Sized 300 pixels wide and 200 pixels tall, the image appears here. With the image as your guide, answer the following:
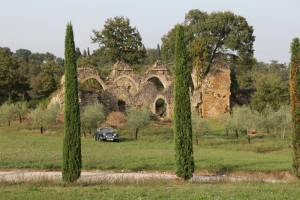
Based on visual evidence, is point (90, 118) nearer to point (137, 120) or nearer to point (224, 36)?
point (137, 120)

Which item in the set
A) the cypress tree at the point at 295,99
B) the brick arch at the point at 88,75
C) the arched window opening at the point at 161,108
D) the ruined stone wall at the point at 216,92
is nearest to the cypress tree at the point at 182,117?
the cypress tree at the point at 295,99

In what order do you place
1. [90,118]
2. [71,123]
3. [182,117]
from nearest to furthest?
[71,123] → [182,117] → [90,118]

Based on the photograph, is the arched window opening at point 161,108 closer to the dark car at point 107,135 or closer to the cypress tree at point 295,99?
the dark car at point 107,135

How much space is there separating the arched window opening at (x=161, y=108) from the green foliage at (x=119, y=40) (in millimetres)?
9981

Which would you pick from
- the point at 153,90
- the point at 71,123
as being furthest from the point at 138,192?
the point at 153,90

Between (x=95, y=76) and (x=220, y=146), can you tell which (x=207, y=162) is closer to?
(x=220, y=146)

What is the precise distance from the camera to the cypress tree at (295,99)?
1716 centimetres

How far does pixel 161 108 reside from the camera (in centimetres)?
5722

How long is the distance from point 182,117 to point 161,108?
1573 inches

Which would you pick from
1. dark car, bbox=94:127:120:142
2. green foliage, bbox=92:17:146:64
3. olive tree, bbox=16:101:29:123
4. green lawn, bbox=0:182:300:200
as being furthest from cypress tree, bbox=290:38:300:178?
green foliage, bbox=92:17:146:64

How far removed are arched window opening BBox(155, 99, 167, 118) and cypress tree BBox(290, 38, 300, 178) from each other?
36.6 meters

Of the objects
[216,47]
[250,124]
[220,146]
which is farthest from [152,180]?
[216,47]

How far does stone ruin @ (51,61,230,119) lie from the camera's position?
52.9 metres

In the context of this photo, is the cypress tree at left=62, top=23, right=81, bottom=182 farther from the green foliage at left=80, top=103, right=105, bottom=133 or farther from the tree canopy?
the tree canopy
